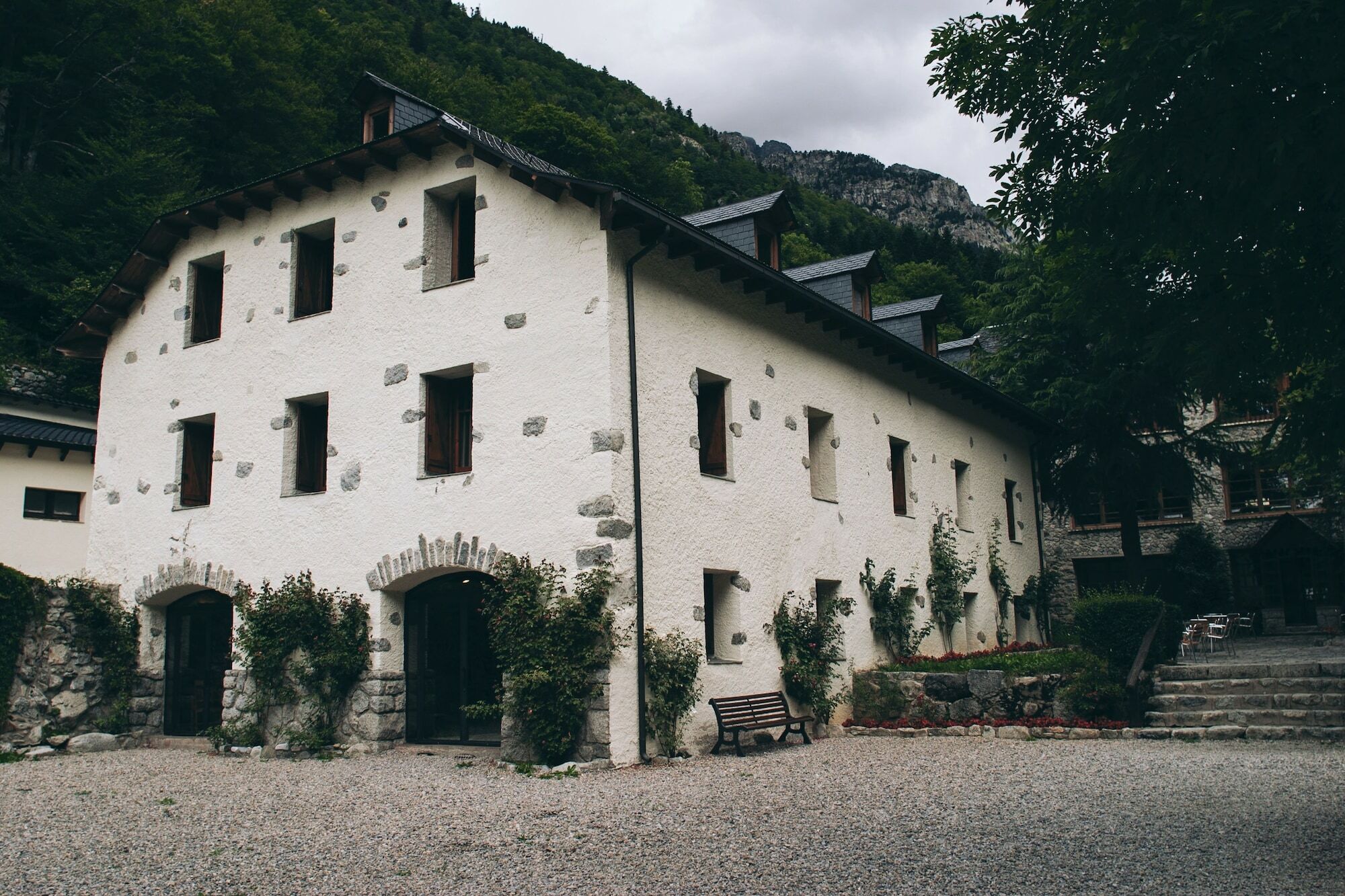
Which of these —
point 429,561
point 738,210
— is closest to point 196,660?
point 429,561

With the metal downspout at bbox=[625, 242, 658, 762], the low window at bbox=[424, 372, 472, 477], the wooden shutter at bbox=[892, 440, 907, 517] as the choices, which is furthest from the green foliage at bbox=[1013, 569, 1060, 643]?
the low window at bbox=[424, 372, 472, 477]

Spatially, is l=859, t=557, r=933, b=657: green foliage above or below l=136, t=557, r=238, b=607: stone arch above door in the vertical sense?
below

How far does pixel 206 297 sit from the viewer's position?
50.8 feet

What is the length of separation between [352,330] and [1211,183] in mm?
10287

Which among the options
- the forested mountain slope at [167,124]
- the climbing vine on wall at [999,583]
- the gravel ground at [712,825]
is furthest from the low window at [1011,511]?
the forested mountain slope at [167,124]

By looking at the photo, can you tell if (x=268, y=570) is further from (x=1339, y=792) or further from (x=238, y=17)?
(x=238, y=17)

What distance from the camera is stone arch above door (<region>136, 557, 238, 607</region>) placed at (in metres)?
13.6

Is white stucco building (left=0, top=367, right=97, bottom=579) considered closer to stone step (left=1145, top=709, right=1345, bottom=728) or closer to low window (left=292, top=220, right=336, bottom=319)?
low window (left=292, top=220, right=336, bottom=319)

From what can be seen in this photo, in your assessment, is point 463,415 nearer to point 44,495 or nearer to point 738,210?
point 738,210

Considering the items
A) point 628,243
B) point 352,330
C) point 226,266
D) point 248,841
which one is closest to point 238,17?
point 226,266

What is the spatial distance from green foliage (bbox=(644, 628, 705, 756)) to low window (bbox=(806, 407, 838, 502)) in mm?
4558

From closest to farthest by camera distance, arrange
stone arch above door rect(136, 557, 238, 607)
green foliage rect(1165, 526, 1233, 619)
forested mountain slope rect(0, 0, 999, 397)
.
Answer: stone arch above door rect(136, 557, 238, 607)
forested mountain slope rect(0, 0, 999, 397)
green foliage rect(1165, 526, 1233, 619)

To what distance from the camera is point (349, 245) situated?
13.5 m

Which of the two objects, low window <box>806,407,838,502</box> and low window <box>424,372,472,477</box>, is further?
low window <box>806,407,838,502</box>
